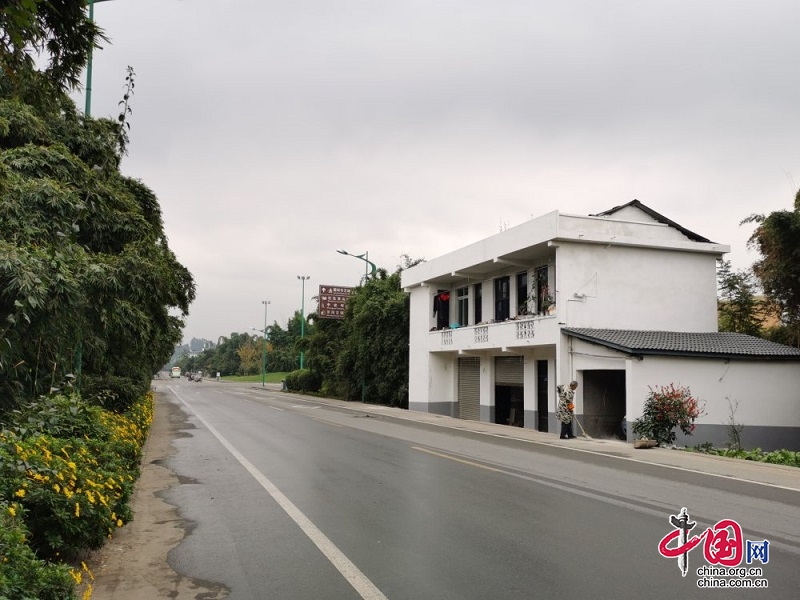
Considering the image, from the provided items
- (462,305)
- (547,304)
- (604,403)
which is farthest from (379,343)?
(604,403)

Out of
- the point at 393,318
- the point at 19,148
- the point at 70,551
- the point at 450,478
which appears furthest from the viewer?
the point at 393,318

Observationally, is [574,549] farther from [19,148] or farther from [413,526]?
[19,148]

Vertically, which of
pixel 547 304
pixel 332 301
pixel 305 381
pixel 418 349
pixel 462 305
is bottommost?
pixel 305 381

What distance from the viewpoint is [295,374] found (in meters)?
60.5

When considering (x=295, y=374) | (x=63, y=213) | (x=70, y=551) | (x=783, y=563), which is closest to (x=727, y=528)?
(x=783, y=563)

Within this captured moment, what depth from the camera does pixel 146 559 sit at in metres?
6.87

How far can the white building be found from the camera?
2133 cm

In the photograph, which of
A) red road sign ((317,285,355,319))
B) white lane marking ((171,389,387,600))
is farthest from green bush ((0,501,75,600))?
red road sign ((317,285,355,319))

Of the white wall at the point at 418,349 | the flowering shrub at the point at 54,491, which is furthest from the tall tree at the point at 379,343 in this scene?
the flowering shrub at the point at 54,491

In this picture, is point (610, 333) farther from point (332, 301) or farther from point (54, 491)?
point (332, 301)

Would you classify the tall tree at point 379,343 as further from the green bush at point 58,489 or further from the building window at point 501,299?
the green bush at point 58,489

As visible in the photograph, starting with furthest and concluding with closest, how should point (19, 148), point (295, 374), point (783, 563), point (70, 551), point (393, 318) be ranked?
point (295, 374) < point (393, 318) < point (19, 148) < point (783, 563) < point (70, 551)

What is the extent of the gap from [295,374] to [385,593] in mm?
55817

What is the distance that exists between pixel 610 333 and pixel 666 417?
4.32 metres
